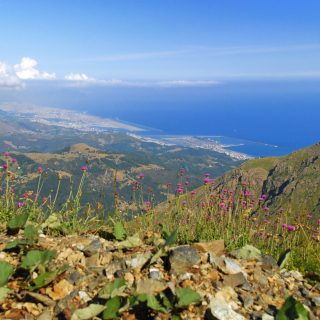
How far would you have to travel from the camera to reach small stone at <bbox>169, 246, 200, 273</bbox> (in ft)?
16.6

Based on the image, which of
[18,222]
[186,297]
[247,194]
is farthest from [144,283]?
[247,194]

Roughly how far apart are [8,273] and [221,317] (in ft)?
8.33

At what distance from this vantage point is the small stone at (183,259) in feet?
16.6

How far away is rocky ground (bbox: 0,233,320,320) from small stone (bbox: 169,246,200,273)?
0.04 feet

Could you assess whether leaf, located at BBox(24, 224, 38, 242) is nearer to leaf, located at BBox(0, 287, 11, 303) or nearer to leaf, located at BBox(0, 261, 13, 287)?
leaf, located at BBox(0, 261, 13, 287)

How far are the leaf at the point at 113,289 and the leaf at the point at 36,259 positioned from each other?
2.89ft

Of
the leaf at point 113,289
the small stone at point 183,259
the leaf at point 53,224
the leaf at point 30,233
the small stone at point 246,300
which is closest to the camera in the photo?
the leaf at point 113,289

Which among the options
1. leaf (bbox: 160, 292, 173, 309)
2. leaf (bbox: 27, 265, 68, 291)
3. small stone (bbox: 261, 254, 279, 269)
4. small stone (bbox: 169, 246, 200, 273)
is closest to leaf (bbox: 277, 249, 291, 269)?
small stone (bbox: 261, 254, 279, 269)

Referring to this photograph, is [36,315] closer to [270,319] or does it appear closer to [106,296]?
[106,296]

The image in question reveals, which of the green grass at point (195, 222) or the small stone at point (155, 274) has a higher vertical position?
the small stone at point (155, 274)

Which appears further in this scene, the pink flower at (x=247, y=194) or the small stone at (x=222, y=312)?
the pink flower at (x=247, y=194)

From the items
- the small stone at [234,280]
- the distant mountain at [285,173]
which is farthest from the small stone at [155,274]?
the distant mountain at [285,173]

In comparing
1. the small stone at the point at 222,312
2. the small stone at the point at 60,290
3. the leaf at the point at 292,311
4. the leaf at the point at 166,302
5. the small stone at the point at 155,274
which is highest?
the leaf at the point at 292,311

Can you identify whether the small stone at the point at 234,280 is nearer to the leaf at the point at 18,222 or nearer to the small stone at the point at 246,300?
the small stone at the point at 246,300
